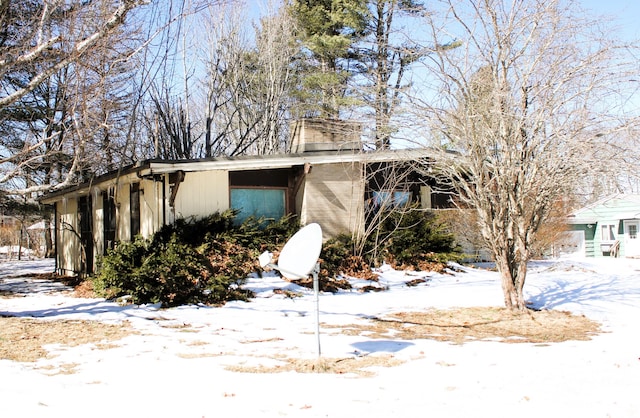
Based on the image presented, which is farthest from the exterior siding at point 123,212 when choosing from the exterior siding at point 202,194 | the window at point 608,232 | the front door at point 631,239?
the window at point 608,232

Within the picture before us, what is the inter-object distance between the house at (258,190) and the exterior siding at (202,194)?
0.02 meters

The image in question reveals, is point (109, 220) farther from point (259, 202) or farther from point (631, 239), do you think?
point (631, 239)

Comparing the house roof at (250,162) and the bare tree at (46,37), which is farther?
the house roof at (250,162)

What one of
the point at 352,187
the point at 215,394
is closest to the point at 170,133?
the point at 352,187

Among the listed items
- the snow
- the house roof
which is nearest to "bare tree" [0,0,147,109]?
the house roof

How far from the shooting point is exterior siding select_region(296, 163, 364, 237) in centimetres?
1394

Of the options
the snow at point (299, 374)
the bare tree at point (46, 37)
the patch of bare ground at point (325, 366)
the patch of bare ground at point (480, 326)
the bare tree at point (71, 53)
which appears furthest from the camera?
the bare tree at point (71, 53)

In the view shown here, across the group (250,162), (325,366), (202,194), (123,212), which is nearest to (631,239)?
(250,162)

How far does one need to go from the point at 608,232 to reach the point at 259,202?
790 inches

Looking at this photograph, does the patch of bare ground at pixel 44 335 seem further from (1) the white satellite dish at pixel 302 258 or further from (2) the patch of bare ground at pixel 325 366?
(1) the white satellite dish at pixel 302 258

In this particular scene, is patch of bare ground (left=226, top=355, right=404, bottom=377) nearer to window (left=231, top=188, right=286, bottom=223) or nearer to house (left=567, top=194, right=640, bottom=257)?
window (left=231, top=188, right=286, bottom=223)

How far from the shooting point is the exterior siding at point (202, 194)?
12555mm

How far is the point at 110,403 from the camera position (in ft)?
14.1

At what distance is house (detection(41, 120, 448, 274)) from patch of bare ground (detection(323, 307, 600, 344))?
365 centimetres
